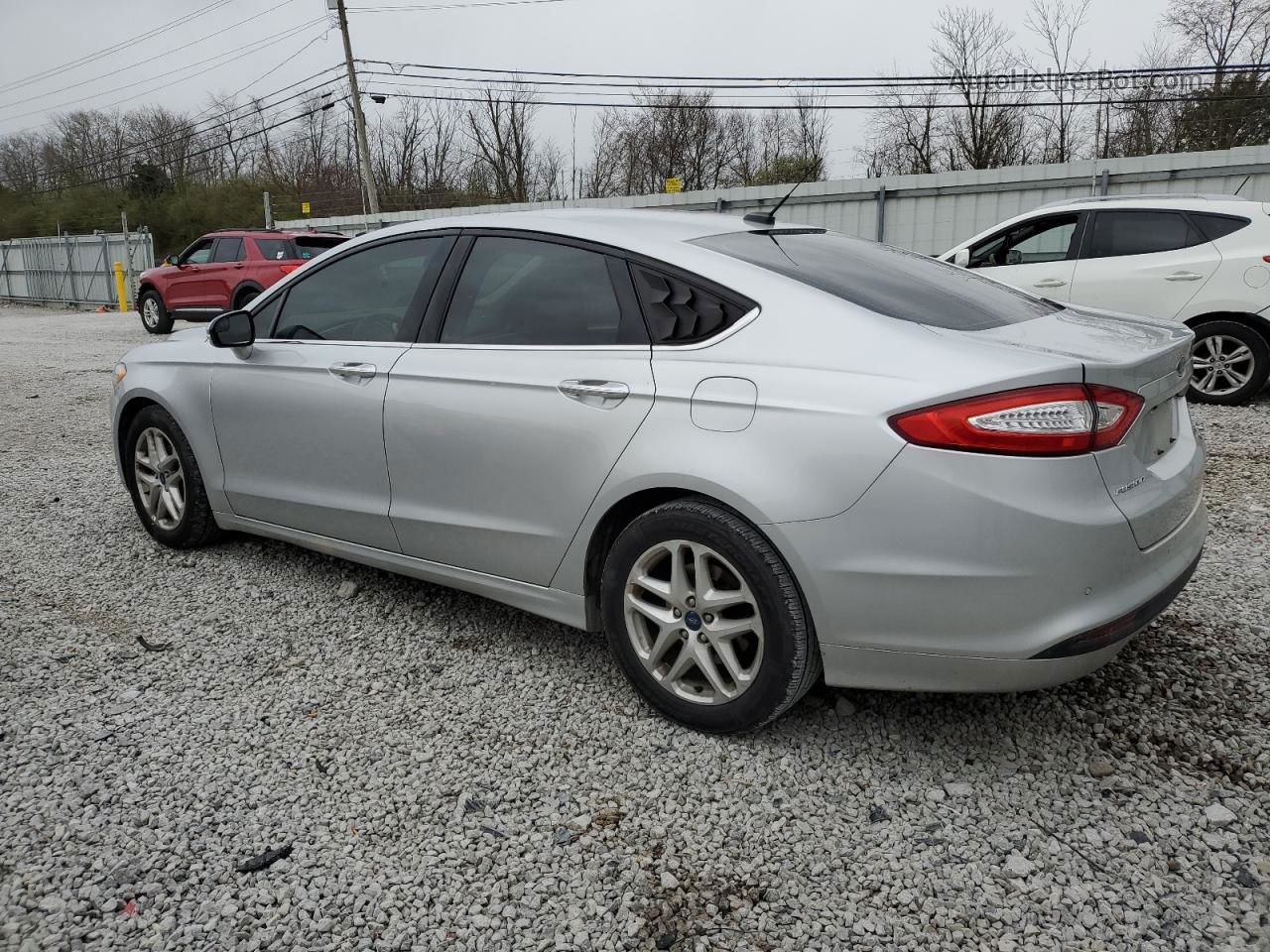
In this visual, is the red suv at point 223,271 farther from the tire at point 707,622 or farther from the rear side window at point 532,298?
the tire at point 707,622

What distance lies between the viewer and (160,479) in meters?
4.39

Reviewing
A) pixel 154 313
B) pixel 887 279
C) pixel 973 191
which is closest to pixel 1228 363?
pixel 887 279

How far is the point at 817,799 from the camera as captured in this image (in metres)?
2.47

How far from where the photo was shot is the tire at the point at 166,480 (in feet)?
13.9

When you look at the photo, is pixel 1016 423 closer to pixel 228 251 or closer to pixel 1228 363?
pixel 1228 363

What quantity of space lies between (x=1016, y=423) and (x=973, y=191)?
14.4 meters

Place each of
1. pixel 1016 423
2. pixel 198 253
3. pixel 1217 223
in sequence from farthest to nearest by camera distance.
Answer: pixel 198 253 → pixel 1217 223 → pixel 1016 423

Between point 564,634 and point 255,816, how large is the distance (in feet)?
4.47

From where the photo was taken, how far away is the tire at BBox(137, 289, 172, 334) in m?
16.6

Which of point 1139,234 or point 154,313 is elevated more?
point 1139,234

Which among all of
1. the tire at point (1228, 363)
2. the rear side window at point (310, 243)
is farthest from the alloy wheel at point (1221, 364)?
the rear side window at point (310, 243)

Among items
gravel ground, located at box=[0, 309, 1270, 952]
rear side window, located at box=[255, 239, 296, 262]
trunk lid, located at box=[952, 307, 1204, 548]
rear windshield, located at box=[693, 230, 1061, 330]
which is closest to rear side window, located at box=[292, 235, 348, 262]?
rear side window, located at box=[255, 239, 296, 262]

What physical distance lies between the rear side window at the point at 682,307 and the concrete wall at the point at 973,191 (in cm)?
1124

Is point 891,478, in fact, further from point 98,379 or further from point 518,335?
point 98,379
